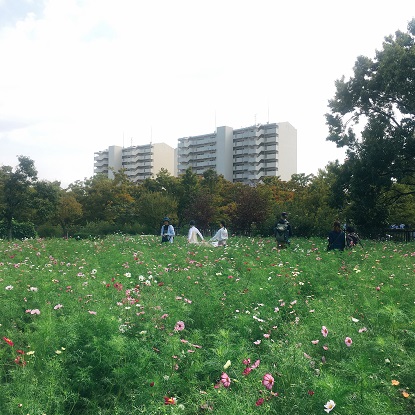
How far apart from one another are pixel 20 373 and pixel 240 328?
2184 millimetres

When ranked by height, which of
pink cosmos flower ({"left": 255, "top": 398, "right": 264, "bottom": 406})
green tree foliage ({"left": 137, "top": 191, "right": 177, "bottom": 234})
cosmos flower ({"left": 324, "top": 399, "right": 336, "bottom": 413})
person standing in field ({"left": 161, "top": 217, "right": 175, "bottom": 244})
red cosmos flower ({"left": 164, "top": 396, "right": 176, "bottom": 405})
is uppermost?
green tree foliage ({"left": 137, "top": 191, "right": 177, "bottom": 234})

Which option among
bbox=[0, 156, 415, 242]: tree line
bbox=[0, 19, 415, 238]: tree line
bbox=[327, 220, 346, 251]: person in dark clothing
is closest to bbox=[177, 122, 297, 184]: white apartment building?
bbox=[0, 156, 415, 242]: tree line

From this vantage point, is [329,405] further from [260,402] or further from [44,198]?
[44,198]

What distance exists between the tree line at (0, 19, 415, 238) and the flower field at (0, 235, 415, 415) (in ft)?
55.4

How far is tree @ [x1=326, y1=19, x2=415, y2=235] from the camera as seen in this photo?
2094cm

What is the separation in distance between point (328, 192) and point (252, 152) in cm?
6829

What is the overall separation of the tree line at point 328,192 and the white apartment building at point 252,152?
1721 inches

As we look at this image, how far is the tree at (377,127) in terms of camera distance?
20938mm

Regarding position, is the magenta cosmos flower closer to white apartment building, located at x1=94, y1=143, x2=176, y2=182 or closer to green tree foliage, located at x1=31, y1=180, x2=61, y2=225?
green tree foliage, located at x1=31, y1=180, x2=61, y2=225

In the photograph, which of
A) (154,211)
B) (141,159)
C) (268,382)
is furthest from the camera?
(141,159)

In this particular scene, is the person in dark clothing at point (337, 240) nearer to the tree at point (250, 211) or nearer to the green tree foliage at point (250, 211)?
the green tree foliage at point (250, 211)

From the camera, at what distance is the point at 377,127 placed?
72.9 ft

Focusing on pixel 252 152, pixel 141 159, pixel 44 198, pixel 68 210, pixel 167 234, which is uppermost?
pixel 141 159

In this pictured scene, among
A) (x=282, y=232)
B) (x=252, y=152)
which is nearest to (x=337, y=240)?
(x=282, y=232)
